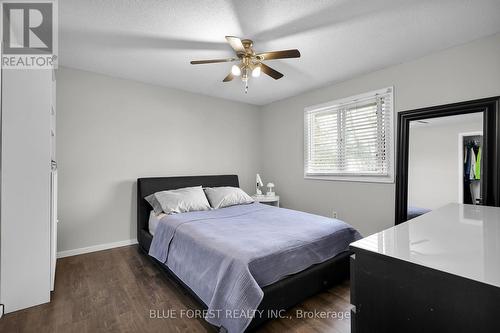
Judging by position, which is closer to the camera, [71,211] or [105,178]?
[71,211]

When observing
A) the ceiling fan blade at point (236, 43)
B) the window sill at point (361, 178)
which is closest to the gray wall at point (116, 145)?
the window sill at point (361, 178)

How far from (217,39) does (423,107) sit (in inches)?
96.3

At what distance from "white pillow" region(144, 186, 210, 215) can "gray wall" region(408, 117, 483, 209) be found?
Answer: 2.60 metres

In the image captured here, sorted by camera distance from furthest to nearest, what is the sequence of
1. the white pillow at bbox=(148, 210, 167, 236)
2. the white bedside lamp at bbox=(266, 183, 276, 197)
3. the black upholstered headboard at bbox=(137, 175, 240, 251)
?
the white bedside lamp at bbox=(266, 183, 276, 197), the black upholstered headboard at bbox=(137, 175, 240, 251), the white pillow at bbox=(148, 210, 167, 236)

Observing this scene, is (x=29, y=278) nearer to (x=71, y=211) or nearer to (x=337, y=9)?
(x=71, y=211)

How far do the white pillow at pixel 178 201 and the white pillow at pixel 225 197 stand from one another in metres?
0.16

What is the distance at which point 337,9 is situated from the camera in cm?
194

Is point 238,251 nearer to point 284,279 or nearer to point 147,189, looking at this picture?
point 284,279

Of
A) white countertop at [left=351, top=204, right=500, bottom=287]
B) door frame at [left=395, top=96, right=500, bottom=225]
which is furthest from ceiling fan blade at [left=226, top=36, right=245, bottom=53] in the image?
door frame at [left=395, top=96, right=500, bottom=225]

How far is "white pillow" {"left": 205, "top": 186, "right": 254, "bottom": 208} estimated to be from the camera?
349cm

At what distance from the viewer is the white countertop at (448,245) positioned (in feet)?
2.17

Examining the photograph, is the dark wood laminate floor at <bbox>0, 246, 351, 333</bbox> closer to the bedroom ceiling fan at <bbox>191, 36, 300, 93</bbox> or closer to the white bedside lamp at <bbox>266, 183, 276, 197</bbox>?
the bedroom ceiling fan at <bbox>191, 36, 300, 93</bbox>

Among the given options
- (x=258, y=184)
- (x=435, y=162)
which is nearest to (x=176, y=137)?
(x=258, y=184)

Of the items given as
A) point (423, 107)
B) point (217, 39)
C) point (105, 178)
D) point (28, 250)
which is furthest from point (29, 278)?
point (423, 107)
